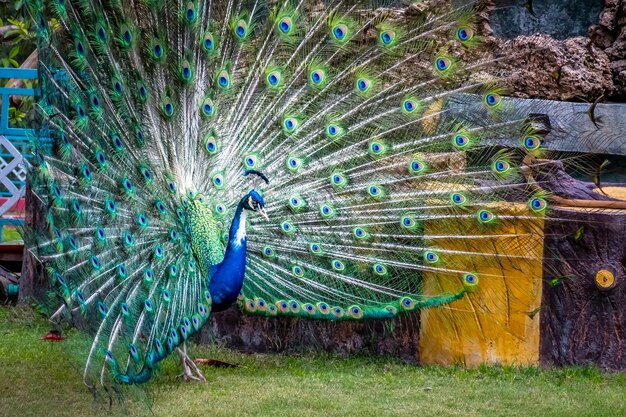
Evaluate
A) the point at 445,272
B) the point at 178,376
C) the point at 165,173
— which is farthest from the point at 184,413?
the point at 445,272

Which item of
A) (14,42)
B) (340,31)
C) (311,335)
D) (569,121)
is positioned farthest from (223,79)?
(14,42)

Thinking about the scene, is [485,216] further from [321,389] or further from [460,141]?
[321,389]

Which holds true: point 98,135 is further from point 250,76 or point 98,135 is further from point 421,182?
point 421,182

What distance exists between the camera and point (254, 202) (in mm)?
5203

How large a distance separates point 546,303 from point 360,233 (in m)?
1.19

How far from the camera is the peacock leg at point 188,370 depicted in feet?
18.6

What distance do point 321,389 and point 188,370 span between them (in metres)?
0.77

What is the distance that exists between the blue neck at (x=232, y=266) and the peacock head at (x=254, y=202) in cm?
9

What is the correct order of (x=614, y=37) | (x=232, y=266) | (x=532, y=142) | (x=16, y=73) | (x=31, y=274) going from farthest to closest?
(x=16, y=73), (x=31, y=274), (x=614, y=37), (x=532, y=142), (x=232, y=266)

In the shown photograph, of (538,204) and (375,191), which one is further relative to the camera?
(375,191)

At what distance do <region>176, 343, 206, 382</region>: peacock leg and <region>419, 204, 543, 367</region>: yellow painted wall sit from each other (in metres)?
1.39

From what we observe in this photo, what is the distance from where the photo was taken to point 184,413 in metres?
4.92

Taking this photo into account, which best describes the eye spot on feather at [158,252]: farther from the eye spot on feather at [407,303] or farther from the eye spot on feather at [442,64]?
the eye spot on feather at [442,64]

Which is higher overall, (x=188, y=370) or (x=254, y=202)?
(x=254, y=202)
